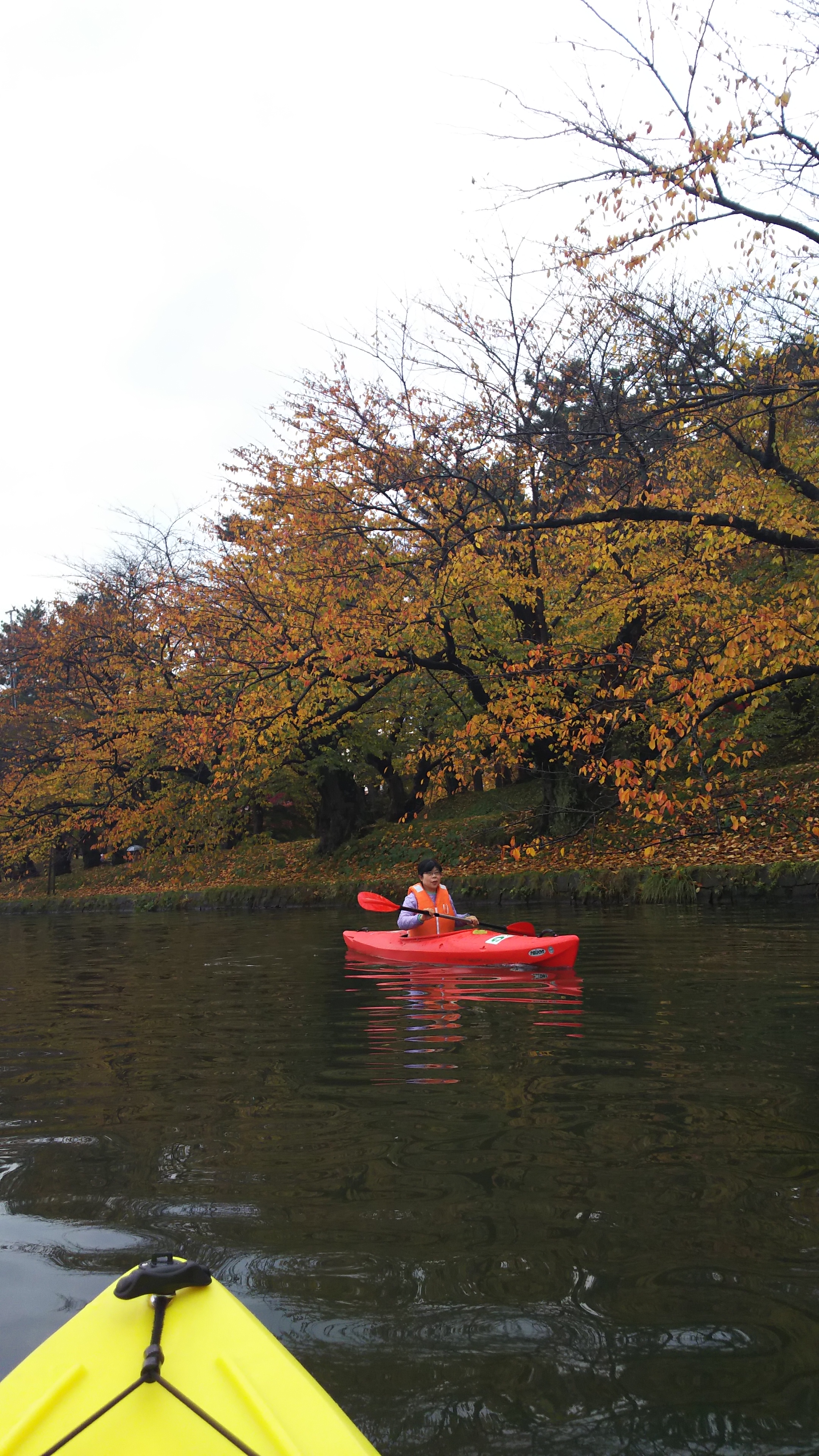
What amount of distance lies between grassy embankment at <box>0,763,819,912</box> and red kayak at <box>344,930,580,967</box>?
2.70ft

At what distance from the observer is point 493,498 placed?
973 cm

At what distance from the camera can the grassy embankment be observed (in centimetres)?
1518

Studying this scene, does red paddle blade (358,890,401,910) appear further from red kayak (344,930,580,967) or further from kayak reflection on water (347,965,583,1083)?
kayak reflection on water (347,965,583,1083)

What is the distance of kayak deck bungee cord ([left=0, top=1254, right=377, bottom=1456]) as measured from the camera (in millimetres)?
1869

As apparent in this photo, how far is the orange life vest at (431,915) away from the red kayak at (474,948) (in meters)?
0.08

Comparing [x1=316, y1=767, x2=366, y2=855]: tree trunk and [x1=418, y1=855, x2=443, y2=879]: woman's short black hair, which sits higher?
[x1=316, y1=767, x2=366, y2=855]: tree trunk

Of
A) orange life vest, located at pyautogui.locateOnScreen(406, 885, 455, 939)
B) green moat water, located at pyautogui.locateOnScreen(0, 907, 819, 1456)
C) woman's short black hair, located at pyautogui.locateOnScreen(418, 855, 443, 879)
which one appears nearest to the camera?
green moat water, located at pyautogui.locateOnScreen(0, 907, 819, 1456)

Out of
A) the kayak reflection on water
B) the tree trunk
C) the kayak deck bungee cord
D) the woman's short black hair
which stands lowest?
the kayak reflection on water

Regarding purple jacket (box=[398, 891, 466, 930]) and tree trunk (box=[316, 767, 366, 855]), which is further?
tree trunk (box=[316, 767, 366, 855])

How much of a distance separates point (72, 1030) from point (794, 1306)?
5.99 metres

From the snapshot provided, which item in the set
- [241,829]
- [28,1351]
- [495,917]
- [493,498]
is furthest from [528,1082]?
[241,829]

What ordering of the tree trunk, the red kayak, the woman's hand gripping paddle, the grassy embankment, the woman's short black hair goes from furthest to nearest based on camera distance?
1. the tree trunk
2. the grassy embankment
3. the woman's short black hair
4. the woman's hand gripping paddle
5. the red kayak

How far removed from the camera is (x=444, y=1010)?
772cm

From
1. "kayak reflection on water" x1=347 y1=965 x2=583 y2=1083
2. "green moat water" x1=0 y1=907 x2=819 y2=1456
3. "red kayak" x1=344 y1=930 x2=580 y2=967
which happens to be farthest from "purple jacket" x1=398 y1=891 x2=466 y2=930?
"green moat water" x1=0 y1=907 x2=819 y2=1456
